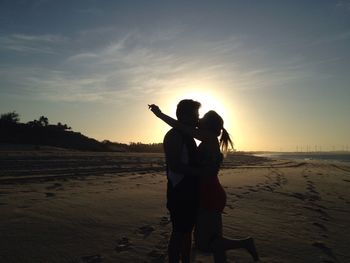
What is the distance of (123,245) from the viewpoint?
198 inches

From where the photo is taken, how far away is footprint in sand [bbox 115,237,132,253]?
4.89 meters

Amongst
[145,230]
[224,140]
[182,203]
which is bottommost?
[145,230]

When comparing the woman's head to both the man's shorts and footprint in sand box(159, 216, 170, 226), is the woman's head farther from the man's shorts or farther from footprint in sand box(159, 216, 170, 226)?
footprint in sand box(159, 216, 170, 226)

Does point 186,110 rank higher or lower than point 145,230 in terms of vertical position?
higher

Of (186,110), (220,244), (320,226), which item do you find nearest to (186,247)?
(220,244)

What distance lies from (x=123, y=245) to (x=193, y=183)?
1.60 metres

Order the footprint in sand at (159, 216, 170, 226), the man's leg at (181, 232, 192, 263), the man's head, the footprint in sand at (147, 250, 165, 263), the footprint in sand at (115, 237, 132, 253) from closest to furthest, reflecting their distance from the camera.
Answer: the man's leg at (181, 232, 192, 263) < the man's head < the footprint in sand at (147, 250, 165, 263) < the footprint in sand at (115, 237, 132, 253) < the footprint in sand at (159, 216, 170, 226)

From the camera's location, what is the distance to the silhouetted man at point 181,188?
154 inches

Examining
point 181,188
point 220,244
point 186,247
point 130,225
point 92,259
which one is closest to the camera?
point 181,188

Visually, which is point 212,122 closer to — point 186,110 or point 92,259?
point 186,110

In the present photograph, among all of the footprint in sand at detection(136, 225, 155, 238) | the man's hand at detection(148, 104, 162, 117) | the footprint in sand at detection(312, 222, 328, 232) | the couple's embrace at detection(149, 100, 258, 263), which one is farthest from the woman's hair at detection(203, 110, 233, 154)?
the footprint in sand at detection(312, 222, 328, 232)

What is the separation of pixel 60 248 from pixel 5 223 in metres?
1.36

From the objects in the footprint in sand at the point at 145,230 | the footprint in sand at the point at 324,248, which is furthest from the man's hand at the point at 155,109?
the footprint in sand at the point at 324,248

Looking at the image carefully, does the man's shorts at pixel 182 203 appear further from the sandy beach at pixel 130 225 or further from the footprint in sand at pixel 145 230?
the footprint in sand at pixel 145 230
